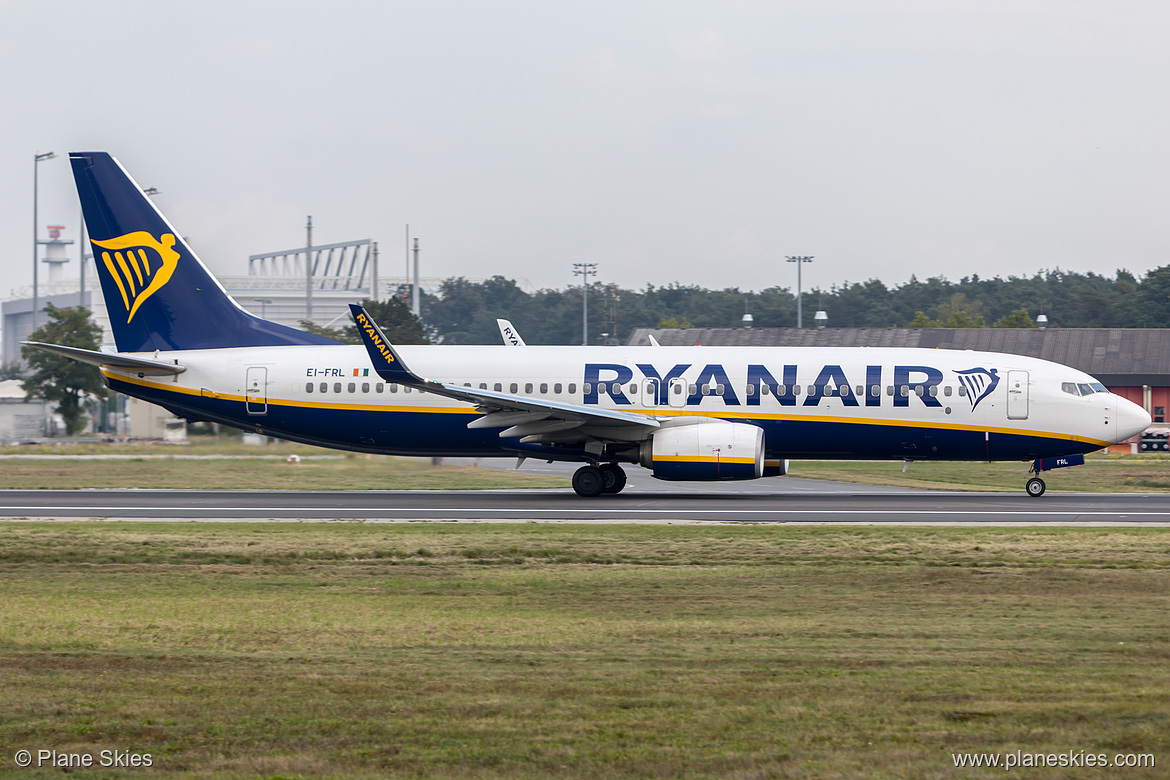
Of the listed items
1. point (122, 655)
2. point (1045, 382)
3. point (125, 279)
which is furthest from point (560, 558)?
point (125, 279)

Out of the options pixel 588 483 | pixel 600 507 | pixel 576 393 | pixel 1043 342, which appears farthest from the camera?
pixel 1043 342

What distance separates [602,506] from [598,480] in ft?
7.19

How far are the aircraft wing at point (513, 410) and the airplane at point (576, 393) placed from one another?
0.05 meters

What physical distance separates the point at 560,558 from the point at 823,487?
16.0m

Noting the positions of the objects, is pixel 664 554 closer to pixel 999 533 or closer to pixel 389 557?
pixel 389 557

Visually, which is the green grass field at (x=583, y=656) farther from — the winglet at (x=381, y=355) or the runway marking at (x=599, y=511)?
the winglet at (x=381, y=355)

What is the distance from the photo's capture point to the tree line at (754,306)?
95.9 m

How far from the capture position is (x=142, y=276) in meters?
28.4

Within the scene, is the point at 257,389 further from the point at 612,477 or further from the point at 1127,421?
the point at 1127,421

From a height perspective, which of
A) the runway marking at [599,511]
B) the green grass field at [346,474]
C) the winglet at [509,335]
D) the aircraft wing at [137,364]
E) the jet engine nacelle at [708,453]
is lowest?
the runway marking at [599,511]

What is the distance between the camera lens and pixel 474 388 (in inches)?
1071

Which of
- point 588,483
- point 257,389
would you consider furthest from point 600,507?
point 257,389

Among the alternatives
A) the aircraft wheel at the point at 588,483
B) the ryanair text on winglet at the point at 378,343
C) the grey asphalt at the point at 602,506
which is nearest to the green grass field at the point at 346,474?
the grey asphalt at the point at 602,506

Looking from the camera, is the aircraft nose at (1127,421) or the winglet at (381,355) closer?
the winglet at (381,355)
